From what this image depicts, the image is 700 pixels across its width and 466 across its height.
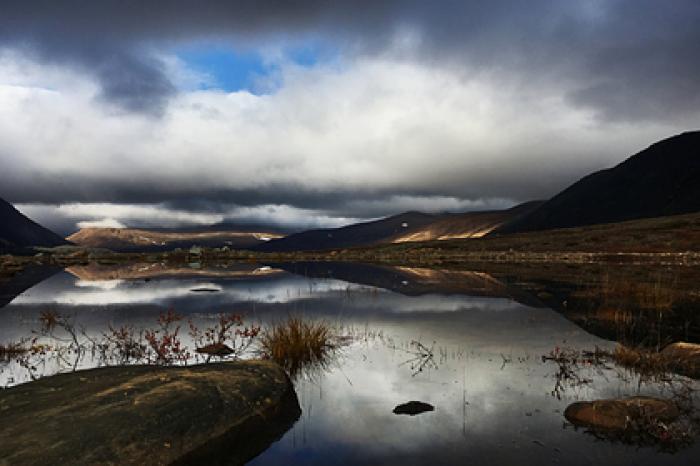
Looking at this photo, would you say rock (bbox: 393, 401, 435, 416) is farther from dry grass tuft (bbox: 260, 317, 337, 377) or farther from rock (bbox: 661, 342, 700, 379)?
rock (bbox: 661, 342, 700, 379)

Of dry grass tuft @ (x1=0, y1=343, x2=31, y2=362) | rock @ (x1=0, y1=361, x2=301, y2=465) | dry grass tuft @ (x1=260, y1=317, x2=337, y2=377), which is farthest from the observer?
dry grass tuft @ (x1=0, y1=343, x2=31, y2=362)

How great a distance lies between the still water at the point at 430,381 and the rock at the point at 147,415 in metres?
0.67

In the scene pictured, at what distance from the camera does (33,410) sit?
7508 millimetres

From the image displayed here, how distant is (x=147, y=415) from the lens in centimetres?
730

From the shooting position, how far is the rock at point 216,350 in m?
13.5

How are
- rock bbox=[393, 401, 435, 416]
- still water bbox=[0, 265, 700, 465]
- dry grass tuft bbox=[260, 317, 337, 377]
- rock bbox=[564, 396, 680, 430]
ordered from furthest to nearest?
dry grass tuft bbox=[260, 317, 337, 377]
rock bbox=[393, 401, 435, 416]
rock bbox=[564, 396, 680, 430]
still water bbox=[0, 265, 700, 465]

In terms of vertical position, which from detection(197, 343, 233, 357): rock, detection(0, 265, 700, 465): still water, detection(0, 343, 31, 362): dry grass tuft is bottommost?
detection(0, 265, 700, 465): still water

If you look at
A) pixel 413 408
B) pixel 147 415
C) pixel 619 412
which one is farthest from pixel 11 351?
pixel 619 412

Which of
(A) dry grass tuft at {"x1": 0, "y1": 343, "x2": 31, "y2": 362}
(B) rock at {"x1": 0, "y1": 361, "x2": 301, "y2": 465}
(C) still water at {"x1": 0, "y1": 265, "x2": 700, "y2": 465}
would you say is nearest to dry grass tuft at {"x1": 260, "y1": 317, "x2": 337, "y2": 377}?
(C) still water at {"x1": 0, "y1": 265, "x2": 700, "y2": 465}

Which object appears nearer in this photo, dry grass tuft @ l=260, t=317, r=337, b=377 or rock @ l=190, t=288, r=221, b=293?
dry grass tuft @ l=260, t=317, r=337, b=377

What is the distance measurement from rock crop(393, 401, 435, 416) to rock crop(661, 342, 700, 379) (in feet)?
21.3

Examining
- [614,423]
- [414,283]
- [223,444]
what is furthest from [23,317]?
[414,283]

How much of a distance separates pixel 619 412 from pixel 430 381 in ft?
12.6

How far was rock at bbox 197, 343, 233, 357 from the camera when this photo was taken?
44.3 ft
